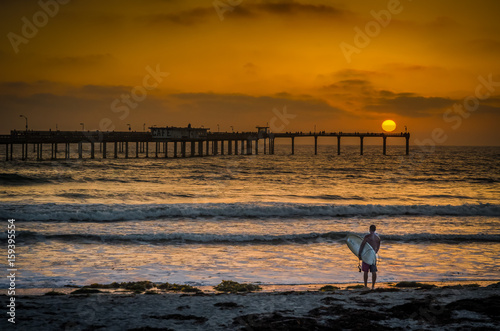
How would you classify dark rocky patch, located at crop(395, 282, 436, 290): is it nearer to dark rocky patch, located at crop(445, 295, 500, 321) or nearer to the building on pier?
dark rocky patch, located at crop(445, 295, 500, 321)

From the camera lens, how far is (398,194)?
1553 inches

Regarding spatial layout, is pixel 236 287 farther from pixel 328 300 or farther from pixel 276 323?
pixel 276 323

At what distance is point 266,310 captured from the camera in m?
9.00

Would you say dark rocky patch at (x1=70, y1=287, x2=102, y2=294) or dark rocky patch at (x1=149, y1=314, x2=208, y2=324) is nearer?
dark rocky patch at (x1=149, y1=314, x2=208, y2=324)

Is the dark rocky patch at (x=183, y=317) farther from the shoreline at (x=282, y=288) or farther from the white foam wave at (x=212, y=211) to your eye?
the white foam wave at (x=212, y=211)

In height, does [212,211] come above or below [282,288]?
below

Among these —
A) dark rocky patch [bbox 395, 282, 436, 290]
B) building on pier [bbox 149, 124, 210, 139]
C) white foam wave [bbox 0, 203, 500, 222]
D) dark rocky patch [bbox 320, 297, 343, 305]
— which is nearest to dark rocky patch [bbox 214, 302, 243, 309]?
dark rocky patch [bbox 320, 297, 343, 305]

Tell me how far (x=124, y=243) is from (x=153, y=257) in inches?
125

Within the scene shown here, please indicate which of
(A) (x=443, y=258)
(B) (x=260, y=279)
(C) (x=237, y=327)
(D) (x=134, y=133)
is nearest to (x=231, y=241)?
(B) (x=260, y=279)

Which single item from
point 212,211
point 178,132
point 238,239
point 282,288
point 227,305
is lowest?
point 238,239

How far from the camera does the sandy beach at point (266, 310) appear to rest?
8.13m

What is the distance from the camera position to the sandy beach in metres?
8.13

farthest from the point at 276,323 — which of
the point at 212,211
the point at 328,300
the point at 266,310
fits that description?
the point at 212,211

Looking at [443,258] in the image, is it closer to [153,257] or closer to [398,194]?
[153,257]
